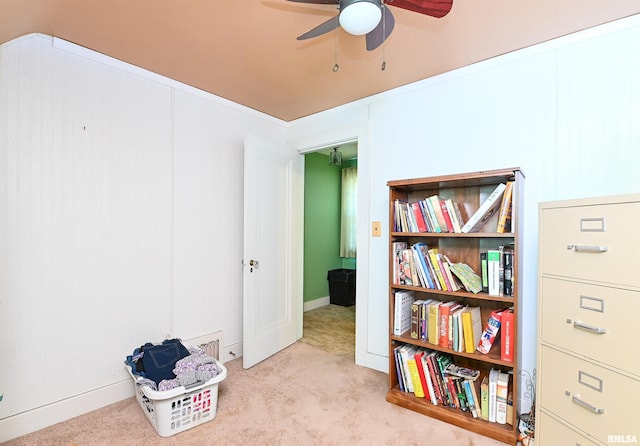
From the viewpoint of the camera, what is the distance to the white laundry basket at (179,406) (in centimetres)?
175

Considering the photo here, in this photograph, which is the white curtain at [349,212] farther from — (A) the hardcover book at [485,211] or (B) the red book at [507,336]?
(B) the red book at [507,336]

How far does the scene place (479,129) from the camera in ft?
7.04

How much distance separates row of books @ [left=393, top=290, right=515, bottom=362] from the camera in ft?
5.81

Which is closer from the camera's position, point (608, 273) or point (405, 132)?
point (608, 273)

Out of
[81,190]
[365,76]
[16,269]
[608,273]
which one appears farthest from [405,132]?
[16,269]

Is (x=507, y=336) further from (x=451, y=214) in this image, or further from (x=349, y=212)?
(x=349, y=212)

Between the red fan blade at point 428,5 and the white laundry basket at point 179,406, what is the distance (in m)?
2.21

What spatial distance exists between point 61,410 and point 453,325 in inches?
96.3

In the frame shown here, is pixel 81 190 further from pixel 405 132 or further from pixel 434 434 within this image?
pixel 434 434

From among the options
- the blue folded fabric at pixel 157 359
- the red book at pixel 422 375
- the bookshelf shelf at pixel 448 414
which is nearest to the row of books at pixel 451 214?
the red book at pixel 422 375

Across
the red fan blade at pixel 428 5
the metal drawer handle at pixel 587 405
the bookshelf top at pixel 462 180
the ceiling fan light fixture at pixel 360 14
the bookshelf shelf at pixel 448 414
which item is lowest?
the bookshelf shelf at pixel 448 414

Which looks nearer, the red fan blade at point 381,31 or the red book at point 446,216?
the red fan blade at point 381,31

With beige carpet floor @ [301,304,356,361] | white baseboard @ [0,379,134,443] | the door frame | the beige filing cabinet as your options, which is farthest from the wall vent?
the beige filing cabinet

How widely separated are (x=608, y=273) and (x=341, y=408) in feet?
5.41
